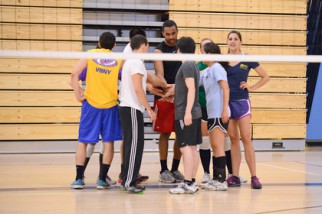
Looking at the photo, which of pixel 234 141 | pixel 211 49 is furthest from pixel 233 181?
pixel 211 49

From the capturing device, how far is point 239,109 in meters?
6.46

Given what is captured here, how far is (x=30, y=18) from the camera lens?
10.9 m

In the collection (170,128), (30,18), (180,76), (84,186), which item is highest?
(30,18)

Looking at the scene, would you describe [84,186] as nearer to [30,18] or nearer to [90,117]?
[90,117]

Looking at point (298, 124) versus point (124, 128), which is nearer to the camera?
point (124, 128)

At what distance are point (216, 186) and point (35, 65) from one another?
5743mm

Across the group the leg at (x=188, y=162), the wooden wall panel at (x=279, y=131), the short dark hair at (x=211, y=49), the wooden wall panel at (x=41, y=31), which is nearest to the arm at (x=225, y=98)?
the short dark hair at (x=211, y=49)

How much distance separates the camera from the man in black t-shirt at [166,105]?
22.5 feet

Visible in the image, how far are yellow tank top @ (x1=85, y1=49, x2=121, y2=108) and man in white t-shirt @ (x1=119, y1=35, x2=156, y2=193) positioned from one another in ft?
0.71

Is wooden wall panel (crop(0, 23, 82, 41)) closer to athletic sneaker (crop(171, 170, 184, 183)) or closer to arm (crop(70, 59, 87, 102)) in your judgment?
athletic sneaker (crop(171, 170, 184, 183))

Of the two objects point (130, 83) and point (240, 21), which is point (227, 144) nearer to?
point (130, 83)

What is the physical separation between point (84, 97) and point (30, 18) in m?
5.10

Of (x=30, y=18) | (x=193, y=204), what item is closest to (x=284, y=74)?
(x=30, y=18)

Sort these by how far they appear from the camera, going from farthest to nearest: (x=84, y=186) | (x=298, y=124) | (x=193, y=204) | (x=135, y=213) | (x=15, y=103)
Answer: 1. (x=298, y=124)
2. (x=15, y=103)
3. (x=84, y=186)
4. (x=193, y=204)
5. (x=135, y=213)
